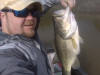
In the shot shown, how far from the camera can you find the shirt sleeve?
1655 mm

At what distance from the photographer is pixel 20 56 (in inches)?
72.1

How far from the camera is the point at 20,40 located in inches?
78.8

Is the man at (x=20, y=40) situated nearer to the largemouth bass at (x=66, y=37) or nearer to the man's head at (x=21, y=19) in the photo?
the man's head at (x=21, y=19)

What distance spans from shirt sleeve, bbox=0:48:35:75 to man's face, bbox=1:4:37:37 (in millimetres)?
407

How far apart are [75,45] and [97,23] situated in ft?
17.4

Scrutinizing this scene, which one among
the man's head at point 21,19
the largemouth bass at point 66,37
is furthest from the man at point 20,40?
the largemouth bass at point 66,37

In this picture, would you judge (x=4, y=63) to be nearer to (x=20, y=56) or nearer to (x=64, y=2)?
(x=20, y=56)

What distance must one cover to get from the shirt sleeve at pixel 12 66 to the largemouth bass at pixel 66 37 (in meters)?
0.71

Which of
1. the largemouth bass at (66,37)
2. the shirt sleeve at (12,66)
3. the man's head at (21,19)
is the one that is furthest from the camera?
the largemouth bass at (66,37)

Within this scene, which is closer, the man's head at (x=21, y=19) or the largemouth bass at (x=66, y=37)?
the man's head at (x=21, y=19)

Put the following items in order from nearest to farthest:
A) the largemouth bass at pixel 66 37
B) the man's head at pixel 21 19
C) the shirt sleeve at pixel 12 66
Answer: the shirt sleeve at pixel 12 66
the man's head at pixel 21 19
the largemouth bass at pixel 66 37

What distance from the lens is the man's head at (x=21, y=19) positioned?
2105 mm

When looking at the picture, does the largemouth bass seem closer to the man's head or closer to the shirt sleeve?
the man's head

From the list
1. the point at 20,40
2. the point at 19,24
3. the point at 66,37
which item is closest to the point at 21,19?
the point at 19,24
